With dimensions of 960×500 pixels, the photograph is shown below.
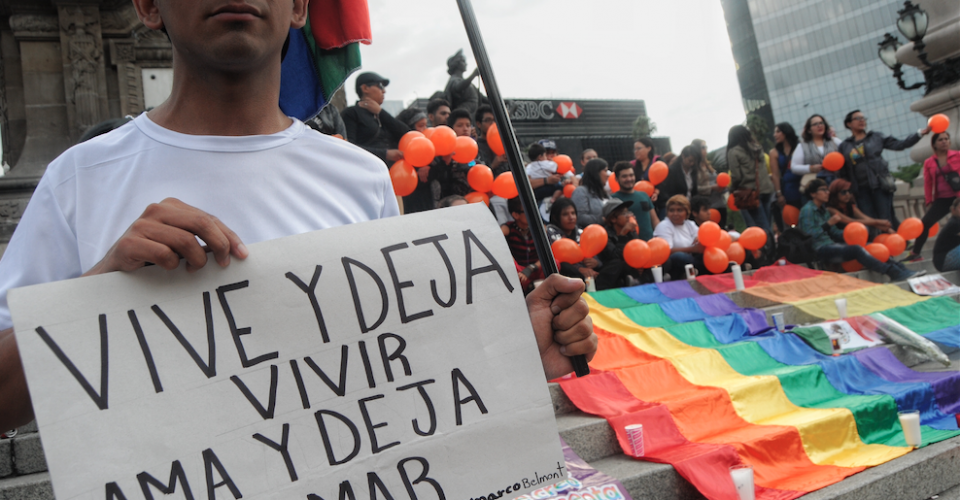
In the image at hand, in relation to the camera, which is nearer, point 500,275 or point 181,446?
point 181,446

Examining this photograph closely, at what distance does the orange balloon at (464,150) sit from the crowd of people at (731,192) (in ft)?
0.51

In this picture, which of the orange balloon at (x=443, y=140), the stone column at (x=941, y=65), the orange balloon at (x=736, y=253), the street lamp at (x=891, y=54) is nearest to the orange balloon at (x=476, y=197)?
the orange balloon at (x=443, y=140)

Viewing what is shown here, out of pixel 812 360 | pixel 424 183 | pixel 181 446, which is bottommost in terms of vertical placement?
pixel 812 360

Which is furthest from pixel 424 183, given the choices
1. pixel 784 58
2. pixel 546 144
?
pixel 784 58

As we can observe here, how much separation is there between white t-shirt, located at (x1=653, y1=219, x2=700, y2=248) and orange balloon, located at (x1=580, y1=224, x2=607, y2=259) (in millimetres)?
1354

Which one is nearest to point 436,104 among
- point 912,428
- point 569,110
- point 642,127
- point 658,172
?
point 658,172

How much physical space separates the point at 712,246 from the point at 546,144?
232cm

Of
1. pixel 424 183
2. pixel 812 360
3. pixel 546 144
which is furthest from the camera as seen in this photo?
pixel 546 144

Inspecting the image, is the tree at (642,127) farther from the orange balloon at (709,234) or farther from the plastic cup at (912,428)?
the plastic cup at (912,428)

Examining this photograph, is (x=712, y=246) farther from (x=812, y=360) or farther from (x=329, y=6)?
(x=329, y=6)

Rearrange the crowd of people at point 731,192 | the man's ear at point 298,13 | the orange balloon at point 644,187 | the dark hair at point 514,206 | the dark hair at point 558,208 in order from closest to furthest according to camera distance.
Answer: the man's ear at point 298,13, the dark hair at point 514,206, the dark hair at point 558,208, the crowd of people at point 731,192, the orange balloon at point 644,187

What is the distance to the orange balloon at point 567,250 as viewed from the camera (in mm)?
5844

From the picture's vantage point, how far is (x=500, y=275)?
3.56 feet

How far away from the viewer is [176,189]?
3.18 ft
